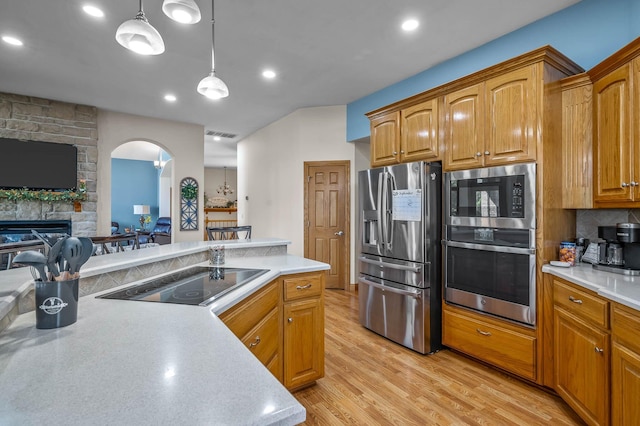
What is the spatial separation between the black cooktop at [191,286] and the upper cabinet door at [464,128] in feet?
6.03

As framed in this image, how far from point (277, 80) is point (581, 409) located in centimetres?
421

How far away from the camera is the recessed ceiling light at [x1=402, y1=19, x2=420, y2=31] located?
284cm

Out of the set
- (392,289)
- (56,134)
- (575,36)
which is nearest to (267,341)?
(392,289)

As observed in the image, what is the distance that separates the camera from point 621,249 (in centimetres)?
203

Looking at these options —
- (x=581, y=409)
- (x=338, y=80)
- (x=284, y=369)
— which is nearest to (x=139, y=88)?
(x=338, y=80)

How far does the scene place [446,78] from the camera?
11.7 ft

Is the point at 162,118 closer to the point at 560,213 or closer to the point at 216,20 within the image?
the point at 216,20

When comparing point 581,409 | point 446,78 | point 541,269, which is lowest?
point 581,409

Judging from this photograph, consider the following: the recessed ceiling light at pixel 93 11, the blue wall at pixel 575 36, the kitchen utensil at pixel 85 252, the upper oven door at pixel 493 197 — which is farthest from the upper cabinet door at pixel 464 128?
the recessed ceiling light at pixel 93 11

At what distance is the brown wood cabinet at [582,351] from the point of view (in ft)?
5.47

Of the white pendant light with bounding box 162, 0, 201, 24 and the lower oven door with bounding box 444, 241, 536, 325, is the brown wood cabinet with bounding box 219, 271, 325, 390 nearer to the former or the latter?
the lower oven door with bounding box 444, 241, 536, 325

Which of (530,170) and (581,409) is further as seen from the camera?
(530,170)

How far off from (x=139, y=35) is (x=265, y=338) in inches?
70.5

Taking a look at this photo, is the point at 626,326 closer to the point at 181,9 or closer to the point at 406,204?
the point at 406,204
